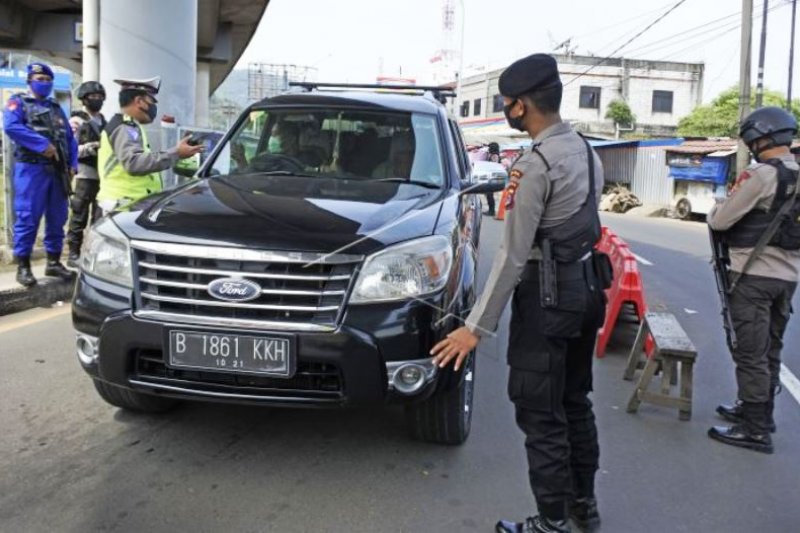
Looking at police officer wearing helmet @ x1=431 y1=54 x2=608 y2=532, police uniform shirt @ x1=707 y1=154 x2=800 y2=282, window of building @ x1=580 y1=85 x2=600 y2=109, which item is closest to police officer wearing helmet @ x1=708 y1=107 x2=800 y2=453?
police uniform shirt @ x1=707 y1=154 x2=800 y2=282

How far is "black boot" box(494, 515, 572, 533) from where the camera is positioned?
2738 millimetres

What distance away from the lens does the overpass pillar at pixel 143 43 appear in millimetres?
8336

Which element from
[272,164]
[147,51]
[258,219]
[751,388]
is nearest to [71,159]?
[147,51]

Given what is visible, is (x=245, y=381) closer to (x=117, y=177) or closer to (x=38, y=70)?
(x=117, y=177)

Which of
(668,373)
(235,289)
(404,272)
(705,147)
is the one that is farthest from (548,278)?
(705,147)

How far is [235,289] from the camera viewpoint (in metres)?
3.00

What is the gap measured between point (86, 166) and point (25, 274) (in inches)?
55.9

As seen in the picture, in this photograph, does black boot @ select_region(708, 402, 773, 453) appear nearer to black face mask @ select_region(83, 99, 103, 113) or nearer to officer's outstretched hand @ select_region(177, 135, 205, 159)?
officer's outstretched hand @ select_region(177, 135, 205, 159)

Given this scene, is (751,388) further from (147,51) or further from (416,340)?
(147,51)

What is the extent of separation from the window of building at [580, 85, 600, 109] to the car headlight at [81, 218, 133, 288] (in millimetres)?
46473

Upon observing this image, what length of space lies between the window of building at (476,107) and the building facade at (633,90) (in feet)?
18.6

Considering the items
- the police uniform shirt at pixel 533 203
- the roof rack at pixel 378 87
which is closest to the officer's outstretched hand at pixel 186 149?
the roof rack at pixel 378 87

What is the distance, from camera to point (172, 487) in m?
3.16

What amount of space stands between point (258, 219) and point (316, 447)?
1197 millimetres
